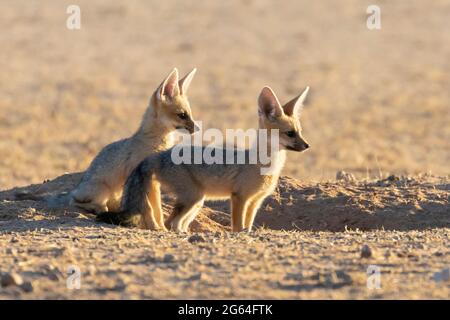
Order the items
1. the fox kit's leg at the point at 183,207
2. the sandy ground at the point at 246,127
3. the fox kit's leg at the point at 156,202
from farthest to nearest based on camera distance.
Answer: the fox kit's leg at the point at 156,202 → the fox kit's leg at the point at 183,207 → the sandy ground at the point at 246,127

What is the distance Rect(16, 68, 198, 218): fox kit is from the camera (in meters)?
9.30

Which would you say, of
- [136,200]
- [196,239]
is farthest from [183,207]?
[196,239]

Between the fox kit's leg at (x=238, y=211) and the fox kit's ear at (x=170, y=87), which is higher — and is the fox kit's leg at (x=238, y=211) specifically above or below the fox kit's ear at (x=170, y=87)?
below

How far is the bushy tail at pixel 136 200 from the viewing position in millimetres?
8625

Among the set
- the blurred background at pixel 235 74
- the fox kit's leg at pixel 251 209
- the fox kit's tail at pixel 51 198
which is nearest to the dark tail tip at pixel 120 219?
the fox kit's tail at pixel 51 198

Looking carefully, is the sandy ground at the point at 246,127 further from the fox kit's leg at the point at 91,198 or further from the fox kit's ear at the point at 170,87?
the fox kit's ear at the point at 170,87

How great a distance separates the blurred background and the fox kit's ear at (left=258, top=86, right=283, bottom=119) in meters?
5.17

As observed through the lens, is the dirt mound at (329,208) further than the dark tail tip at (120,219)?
Yes

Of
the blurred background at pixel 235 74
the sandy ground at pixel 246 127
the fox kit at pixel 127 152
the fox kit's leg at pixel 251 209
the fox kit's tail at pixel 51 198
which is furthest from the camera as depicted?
the blurred background at pixel 235 74

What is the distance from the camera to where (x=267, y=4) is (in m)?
33.6

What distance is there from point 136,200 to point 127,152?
88 centimetres

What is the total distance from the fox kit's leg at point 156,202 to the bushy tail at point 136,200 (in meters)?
0.05

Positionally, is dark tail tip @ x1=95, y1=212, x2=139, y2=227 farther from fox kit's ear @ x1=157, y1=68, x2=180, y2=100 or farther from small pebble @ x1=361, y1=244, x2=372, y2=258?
small pebble @ x1=361, y1=244, x2=372, y2=258

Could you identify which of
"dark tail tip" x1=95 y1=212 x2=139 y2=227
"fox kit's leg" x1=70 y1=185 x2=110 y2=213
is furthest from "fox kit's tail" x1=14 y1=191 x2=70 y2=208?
"dark tail tip" x1=95 y1=212 x2=139 y2=227
